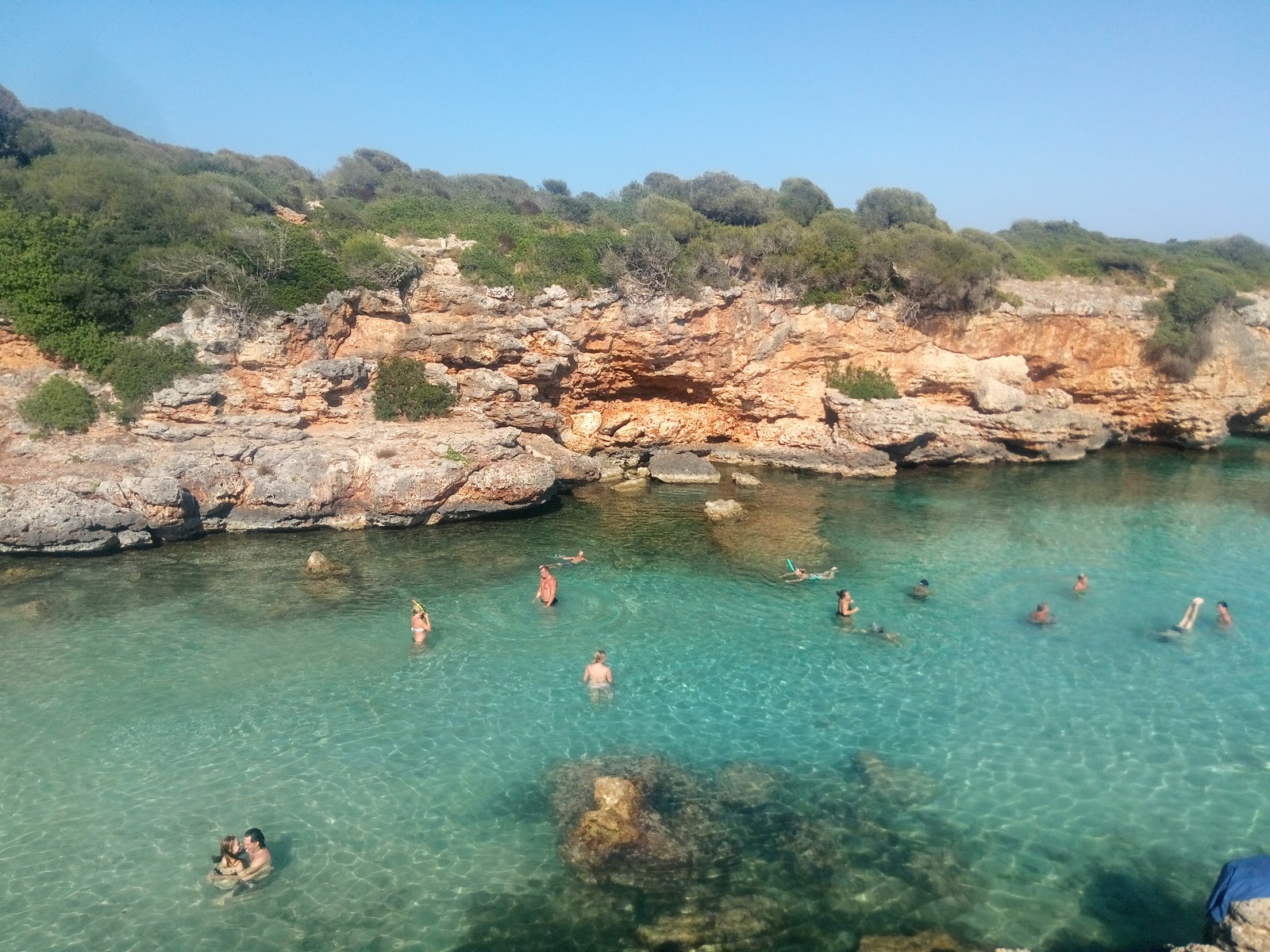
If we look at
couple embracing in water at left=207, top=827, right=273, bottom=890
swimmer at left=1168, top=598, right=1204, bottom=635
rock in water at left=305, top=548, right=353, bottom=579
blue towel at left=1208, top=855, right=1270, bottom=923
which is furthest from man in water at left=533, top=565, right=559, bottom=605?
swimmer at left=1168, top=598, right=1204, bottom=635

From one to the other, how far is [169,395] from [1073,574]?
22.6 m

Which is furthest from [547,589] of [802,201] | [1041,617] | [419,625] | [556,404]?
[802,201]

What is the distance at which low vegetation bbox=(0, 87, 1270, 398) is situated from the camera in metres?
21.0

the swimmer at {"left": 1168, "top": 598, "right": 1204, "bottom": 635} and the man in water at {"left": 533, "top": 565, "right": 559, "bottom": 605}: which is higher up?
the swimmer at {"left": 1168, "top": 598, "right": 1204, "bottom": 635}

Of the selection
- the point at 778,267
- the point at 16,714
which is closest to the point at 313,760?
the point at 16,714

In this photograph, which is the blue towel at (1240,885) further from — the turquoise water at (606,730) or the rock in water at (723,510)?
the rock in water at (723,510)

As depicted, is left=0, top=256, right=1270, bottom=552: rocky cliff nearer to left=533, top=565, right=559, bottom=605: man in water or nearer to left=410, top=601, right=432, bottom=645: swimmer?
left=533, top=565, right=559, bottom=605: man in water

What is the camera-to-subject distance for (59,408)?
1877 cm

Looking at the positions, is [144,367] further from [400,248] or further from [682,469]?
[682,469]

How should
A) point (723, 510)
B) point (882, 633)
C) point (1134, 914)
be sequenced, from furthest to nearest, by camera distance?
1. point (723, 510)
2. point (882, 633)
3. point (1134, 914)

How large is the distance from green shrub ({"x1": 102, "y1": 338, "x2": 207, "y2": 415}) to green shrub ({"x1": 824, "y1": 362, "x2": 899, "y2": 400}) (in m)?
20.0

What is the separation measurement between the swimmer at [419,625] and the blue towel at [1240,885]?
11.1m

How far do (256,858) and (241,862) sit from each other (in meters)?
0.14

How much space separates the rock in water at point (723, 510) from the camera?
19969mm
